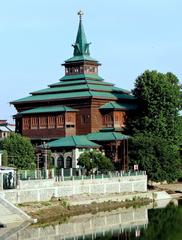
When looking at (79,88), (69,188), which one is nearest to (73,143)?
(79,88)

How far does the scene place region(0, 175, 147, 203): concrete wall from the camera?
57.7 m

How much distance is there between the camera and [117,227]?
5566 centimetres

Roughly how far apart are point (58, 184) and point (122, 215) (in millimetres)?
6208

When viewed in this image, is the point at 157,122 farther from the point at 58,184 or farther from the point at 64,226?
the point at 64,226

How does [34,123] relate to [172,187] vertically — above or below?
above

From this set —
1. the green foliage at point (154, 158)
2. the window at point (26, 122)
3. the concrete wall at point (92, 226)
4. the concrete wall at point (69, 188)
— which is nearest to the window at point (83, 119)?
the window at point (26, 122)

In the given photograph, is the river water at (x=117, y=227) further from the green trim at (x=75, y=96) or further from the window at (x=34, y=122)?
the window at (x=34, y=122)

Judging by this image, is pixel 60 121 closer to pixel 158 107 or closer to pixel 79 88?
pixel 79 88

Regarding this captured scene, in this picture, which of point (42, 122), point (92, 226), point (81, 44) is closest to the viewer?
point (92, 226)

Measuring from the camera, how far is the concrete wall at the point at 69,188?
189 ft

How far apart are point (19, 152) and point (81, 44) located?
26677 mm

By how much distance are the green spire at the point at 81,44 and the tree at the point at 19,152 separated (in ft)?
77.9

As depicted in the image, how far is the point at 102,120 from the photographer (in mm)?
91188

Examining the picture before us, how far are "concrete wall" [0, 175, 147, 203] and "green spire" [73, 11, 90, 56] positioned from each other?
2907cm
